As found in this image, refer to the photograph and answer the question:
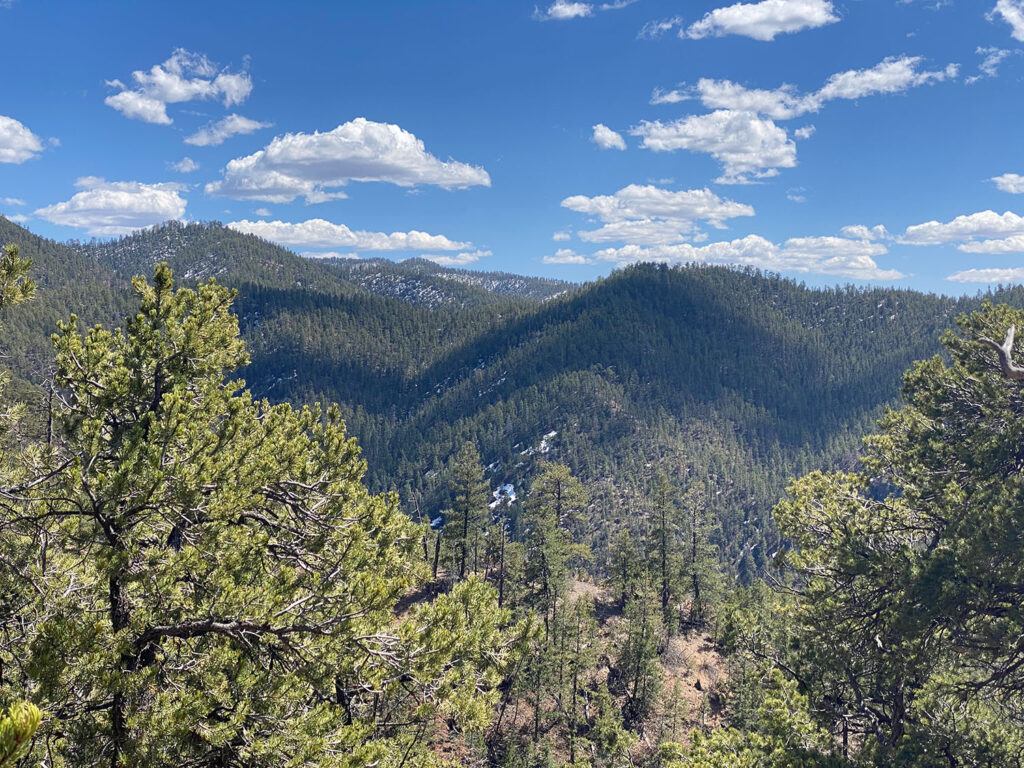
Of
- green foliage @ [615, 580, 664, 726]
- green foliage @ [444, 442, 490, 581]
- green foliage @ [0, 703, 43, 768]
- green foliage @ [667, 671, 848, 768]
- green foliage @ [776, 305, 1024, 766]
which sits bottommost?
green foliage @ [615, 580, 664, 726]

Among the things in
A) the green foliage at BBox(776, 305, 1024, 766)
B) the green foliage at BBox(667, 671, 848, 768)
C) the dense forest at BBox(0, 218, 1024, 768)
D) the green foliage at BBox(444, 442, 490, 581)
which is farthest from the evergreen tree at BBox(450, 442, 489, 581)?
the green foliage at BBox(667, 671, 848, 768)

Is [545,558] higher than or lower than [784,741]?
lower

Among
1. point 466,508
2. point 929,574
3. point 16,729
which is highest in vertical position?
point 16,729

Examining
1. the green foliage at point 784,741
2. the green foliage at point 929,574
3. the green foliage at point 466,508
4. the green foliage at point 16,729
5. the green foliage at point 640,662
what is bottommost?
the green foliage at point 640,662

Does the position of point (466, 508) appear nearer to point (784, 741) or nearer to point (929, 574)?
point (784, 741)

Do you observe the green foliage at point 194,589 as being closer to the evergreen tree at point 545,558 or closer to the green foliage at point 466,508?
the evergreen tree at point 545,558

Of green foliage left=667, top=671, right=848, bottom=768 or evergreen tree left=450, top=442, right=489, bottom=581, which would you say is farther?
evergreen tree left=450, top=442, right=489, bottom=581

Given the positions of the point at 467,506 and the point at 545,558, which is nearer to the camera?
the point at 545,558

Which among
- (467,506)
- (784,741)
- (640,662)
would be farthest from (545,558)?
(784,741)

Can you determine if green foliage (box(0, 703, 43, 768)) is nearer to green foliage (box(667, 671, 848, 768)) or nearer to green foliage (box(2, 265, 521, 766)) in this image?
green foliage (box(2, 265, 521, 766))

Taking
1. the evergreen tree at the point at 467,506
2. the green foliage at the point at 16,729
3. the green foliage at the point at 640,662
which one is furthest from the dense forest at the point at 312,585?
the evergreen tree at the point at 467,506

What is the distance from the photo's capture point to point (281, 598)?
704 centimetres

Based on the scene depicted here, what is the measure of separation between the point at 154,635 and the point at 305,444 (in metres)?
3.13

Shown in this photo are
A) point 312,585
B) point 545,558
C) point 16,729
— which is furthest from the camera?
point 545,558
